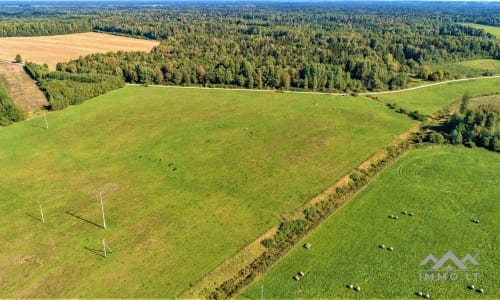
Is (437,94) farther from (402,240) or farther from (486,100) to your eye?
(402,240)

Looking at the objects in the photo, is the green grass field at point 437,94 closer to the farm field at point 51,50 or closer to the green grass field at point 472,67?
the green grass field at point 472,67

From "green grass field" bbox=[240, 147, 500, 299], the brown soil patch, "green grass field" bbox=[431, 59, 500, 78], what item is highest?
"green grass field" bbox=[431, 59, 500, 78]

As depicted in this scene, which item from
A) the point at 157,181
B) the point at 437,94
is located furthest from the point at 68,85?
the point at 437,94

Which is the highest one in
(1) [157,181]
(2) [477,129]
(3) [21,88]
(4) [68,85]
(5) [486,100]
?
(4) [68,85]

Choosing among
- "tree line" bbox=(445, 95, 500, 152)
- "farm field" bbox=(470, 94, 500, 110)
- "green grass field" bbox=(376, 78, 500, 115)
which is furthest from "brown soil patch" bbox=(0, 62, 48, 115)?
"farm field" bbox=(470, 94, 500, 110)

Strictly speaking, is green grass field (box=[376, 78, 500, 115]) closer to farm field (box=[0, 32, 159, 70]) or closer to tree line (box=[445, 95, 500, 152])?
tree line (box=[445, 95, 500, 152])

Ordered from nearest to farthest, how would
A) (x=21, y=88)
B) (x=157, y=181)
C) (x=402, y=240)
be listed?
(x=402, y=240), (x=157, y=181), (x=21, y=88)

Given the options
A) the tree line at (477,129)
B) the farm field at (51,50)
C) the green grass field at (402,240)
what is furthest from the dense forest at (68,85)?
the tree line at (477,129)
